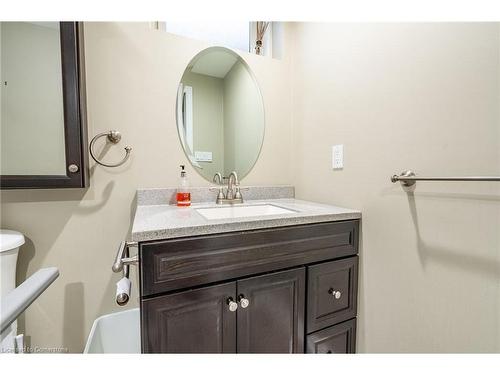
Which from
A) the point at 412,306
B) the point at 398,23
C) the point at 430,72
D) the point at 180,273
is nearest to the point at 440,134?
the point at 430,72

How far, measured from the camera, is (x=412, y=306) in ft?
2.77

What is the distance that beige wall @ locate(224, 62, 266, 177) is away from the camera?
4.44 feet

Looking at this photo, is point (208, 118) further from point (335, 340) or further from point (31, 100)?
point (335, 340)

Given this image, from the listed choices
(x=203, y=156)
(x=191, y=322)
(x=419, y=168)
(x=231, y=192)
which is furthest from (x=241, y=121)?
(x=191, y=322)

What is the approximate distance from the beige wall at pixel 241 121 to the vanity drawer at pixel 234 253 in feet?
2.04

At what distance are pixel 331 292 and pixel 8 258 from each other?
126 cm

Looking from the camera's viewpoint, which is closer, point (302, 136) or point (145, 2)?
point (145, 2)

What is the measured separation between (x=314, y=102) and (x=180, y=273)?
109cm

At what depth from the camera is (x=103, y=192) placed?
1095mm

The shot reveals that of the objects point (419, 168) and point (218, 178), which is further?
point (218, 178)

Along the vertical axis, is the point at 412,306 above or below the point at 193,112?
below

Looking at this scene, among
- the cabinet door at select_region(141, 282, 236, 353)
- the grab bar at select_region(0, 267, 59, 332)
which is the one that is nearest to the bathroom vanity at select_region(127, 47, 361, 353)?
the cabinet door at select_region(141, 282, 236, 353)

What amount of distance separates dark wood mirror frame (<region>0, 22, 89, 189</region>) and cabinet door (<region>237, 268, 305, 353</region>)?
0.80 meters

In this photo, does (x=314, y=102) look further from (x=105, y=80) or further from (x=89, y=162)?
(x=89, y=162)
